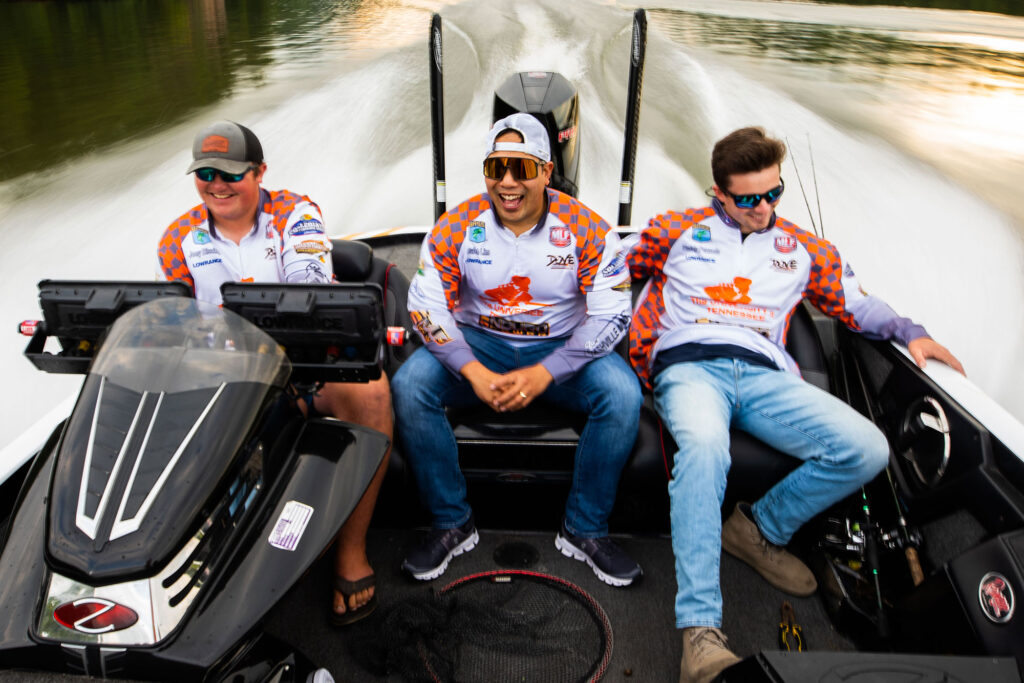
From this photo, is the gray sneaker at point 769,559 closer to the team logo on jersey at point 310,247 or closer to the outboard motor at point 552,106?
the team logo on jersey at point 310,247

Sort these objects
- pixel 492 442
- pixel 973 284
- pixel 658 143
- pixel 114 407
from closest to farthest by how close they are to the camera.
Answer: pixel 114 407, pixel 492 442, pixel 973 284, pixel 658 143

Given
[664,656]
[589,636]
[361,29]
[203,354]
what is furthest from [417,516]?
[361,29]

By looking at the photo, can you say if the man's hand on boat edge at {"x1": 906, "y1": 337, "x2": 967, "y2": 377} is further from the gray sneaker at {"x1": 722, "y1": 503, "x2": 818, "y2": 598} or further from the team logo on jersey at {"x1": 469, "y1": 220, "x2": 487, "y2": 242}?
the team logo on jersey at {"x1": 469, "y1": 220, "x2": 487, "y2": 242}

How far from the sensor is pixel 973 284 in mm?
5480

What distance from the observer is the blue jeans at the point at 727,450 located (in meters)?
1.47

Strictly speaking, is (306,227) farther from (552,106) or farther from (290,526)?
(552,106)

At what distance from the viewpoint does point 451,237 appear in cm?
177

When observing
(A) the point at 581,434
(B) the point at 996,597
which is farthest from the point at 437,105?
(B) the point at 996,597

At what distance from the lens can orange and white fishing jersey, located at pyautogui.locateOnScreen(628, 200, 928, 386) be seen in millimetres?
1870

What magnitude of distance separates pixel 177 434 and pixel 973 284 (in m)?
6.22

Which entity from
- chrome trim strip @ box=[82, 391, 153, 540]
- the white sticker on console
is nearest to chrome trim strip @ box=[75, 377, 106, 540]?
chrome trim strip @ box=[82, 391, 153, 540]

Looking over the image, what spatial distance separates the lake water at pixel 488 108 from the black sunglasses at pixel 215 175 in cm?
363

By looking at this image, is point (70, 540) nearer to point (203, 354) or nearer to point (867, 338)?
point (203, 354)

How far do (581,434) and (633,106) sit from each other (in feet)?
5.04
